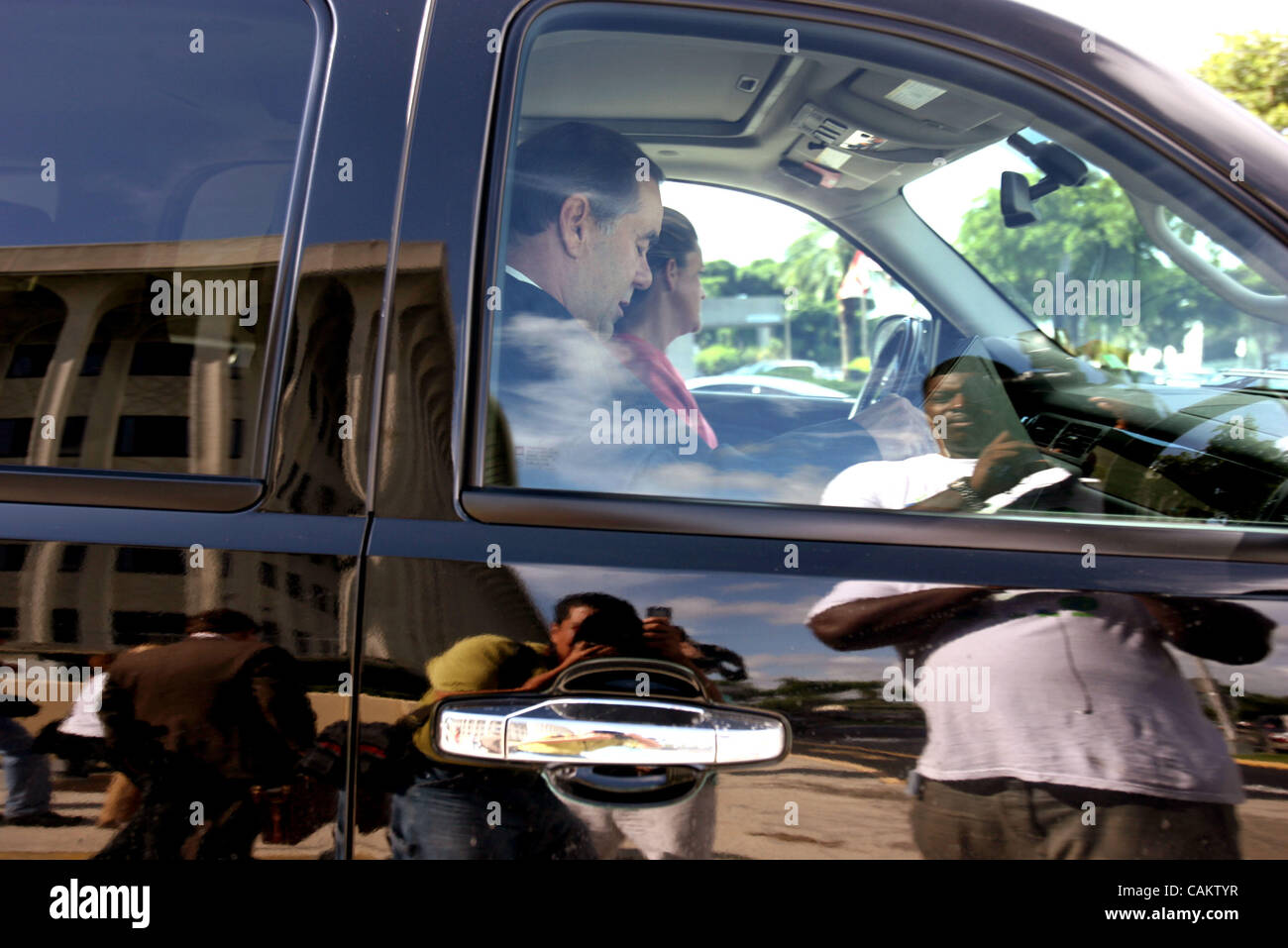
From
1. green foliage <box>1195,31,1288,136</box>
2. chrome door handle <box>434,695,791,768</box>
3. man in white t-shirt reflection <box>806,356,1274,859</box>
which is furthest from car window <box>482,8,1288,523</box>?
green foliage <box>1195,31,1288,136</box>

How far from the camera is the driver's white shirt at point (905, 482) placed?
4.45ft

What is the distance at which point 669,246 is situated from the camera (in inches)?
61.2

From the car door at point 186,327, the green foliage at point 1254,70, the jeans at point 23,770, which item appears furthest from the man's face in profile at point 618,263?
the green foliage at point 1254,70

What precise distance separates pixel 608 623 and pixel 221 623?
484 millimetres

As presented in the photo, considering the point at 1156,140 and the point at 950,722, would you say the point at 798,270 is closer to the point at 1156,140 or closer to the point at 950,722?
the point at 1156,140

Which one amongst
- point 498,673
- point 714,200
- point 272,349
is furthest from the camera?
point 714,200

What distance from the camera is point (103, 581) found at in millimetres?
1225

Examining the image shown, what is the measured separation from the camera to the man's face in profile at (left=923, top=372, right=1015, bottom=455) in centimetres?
149

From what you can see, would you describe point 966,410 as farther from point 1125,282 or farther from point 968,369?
point 1125,282

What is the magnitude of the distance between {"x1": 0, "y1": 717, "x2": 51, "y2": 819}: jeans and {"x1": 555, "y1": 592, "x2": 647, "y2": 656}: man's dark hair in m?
0.67

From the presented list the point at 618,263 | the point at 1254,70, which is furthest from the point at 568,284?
the point at 1254,70
